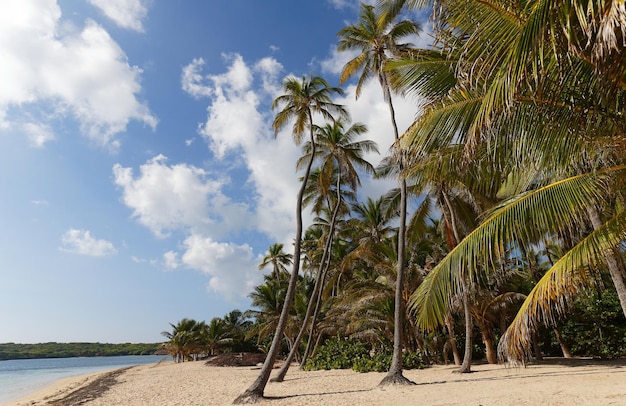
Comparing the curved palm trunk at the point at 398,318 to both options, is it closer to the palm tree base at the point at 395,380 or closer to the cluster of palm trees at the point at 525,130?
→ the palm tree base at the point at 395,380

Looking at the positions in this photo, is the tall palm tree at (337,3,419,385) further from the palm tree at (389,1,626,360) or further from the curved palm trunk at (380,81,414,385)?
the palm tree at (389,1,626,360)

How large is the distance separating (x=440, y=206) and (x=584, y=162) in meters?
11.3

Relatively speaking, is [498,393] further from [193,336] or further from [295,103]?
[193,336]

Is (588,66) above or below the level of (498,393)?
above

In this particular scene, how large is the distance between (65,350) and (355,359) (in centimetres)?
11210

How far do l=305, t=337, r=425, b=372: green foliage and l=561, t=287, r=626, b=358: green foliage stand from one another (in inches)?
261

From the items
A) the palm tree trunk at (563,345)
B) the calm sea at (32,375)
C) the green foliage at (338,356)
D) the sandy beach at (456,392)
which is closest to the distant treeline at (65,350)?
the calm sea at (32,375)

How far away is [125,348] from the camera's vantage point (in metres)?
106

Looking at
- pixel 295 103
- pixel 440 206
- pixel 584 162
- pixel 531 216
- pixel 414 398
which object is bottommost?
pixel 414 398

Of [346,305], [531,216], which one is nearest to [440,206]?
[346,305]

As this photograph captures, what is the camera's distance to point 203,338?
1564 inches

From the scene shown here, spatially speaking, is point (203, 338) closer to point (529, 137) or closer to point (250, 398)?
point (250, 398)

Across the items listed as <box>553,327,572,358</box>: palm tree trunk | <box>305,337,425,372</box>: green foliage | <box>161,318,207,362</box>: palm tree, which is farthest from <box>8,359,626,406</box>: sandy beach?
<box>161,318,207,362</box>: palm tree

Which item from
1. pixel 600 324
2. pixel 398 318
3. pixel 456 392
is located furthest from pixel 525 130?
pixel 600 324
